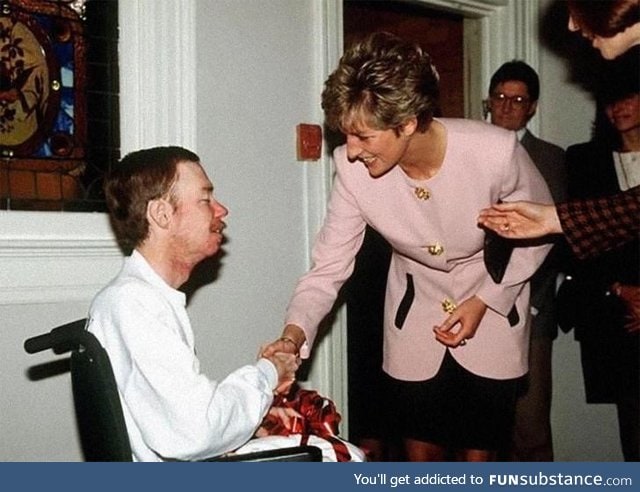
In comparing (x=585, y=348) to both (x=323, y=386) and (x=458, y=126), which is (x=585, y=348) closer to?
(x=323, y=386)

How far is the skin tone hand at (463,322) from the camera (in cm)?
217

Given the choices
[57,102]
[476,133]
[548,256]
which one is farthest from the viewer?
[548,256]

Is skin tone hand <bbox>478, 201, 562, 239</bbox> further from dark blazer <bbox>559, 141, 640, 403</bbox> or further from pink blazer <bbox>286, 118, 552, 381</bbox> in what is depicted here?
dark blazer <bbox>559, 141, 640, 403</bbox>

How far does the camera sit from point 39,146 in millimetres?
2502

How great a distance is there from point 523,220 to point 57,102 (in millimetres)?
1500

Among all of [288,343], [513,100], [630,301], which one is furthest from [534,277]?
[288,343]

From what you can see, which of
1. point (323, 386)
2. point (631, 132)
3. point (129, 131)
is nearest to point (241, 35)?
point (129, 131)

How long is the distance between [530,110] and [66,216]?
2.01 m

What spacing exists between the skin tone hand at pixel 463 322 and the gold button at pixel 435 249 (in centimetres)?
17

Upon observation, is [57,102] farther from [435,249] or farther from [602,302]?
[602,302]

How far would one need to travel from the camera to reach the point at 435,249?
7.00 ft

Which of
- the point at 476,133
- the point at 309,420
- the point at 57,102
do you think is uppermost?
the point at 57,102

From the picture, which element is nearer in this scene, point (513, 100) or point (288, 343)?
point (288, 343)

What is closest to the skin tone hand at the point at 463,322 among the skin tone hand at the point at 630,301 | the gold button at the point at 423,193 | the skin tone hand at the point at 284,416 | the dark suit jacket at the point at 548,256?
the gold button at the point at 423,193
